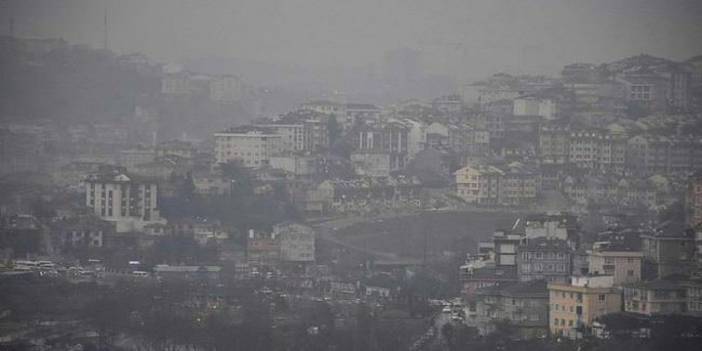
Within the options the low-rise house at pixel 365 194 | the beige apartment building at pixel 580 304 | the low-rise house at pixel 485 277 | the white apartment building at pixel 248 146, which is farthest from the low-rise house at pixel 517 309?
the white apartment building at pixel 248 146

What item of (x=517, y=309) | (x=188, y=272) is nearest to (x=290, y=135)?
(x=188, y=272)

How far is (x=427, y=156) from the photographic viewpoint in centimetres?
2877

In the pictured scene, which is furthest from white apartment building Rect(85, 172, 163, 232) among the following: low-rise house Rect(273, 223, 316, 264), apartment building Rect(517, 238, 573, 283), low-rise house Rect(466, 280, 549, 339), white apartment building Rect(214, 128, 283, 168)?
low-rise house Rect(466, 280, 549, 339)

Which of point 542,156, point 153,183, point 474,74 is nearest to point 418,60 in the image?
point 474,74

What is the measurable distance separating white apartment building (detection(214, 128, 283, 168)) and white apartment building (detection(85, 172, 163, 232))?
191 cm

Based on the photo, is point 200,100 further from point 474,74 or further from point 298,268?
point 298,268

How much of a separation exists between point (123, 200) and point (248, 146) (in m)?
2.78

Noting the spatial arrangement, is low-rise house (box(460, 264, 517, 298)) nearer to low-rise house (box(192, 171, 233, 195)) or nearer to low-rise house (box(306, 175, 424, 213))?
low-rise house (box(306, 175, 424, 213))

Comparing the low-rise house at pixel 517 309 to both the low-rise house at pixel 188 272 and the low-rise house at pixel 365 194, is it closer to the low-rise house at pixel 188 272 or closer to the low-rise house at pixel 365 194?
the low-rise house at pixel 188 272

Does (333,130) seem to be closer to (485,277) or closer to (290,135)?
(290,135)

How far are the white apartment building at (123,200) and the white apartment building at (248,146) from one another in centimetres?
191

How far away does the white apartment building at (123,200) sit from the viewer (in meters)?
25.5

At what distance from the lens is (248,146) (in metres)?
28.5

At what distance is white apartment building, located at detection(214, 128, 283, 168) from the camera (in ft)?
92.2
